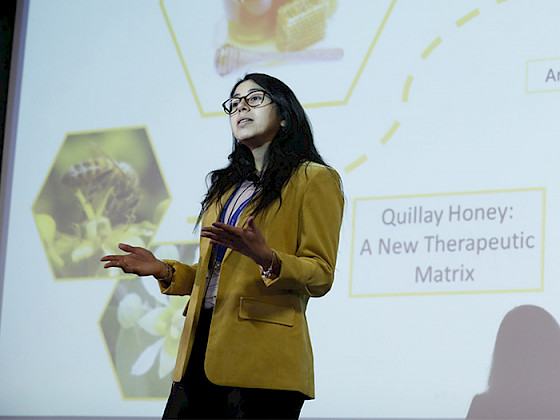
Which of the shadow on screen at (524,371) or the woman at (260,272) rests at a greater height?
the woman at (260,272)

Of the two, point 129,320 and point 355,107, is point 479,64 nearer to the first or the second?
point 355,107

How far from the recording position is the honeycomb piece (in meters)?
3.23

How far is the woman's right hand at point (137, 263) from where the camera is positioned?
6.33 feet

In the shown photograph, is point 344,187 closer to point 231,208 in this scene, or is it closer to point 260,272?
point 231,208

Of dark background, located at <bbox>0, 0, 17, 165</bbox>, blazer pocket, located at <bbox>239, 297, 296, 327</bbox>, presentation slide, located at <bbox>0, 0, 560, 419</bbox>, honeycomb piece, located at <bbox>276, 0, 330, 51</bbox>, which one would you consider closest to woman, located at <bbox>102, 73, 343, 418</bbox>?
blazer pocket, located at <bbox>239, 297, 296, 327</bbox>

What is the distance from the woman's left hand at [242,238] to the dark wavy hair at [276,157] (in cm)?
21

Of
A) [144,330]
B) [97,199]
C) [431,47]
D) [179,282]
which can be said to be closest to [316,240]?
[179,282]

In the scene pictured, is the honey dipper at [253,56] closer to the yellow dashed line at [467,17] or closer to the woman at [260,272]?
the yellow dashed line at [467,17]

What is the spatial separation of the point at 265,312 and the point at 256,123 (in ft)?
1.43

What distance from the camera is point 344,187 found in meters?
3.03

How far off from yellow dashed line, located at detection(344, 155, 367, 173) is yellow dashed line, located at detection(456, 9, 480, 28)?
531 mm

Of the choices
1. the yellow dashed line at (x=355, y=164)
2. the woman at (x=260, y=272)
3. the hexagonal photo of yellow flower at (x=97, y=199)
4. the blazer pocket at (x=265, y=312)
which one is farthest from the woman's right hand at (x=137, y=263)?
the hexagonal photo of yellow flower at (x=97, y=199)

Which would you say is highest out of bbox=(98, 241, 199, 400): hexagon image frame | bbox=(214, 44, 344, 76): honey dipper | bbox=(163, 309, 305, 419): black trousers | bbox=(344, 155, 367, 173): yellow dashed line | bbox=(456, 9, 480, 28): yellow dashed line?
bbox=(214, 44, 344, 76): honey dipper

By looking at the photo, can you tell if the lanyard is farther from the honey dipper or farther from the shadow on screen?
the honey dipper
